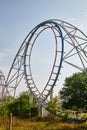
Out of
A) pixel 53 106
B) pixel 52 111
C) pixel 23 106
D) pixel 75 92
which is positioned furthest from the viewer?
pixel 75 92

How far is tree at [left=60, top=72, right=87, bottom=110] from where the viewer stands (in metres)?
32.8

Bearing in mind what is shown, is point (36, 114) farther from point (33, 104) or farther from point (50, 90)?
point (50, 90)

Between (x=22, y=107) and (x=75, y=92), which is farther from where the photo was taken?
(x=75, y=92)

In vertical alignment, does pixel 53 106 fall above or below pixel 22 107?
below

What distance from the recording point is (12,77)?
77.8 ft

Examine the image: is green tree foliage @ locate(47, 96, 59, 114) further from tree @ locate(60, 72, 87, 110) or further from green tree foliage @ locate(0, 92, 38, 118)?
tree @ locate(60, 72, 87, 110)

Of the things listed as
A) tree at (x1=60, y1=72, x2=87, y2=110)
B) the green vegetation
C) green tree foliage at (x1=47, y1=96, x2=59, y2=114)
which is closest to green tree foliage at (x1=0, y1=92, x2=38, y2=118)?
the green vegetation

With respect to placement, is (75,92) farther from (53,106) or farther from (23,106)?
(53,106)

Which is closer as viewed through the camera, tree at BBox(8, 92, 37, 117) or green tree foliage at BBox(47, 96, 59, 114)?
green tree foliage at BBox(47, 96, 59, 114)

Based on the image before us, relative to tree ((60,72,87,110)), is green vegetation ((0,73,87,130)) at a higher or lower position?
lower

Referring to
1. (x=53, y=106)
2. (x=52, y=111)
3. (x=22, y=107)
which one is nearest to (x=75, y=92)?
(x=22, y=107)

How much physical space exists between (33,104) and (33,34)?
5.42 metres

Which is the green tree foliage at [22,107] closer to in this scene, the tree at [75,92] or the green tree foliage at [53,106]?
the green tree foliage at [53,106]

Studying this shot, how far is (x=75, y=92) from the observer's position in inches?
1361
